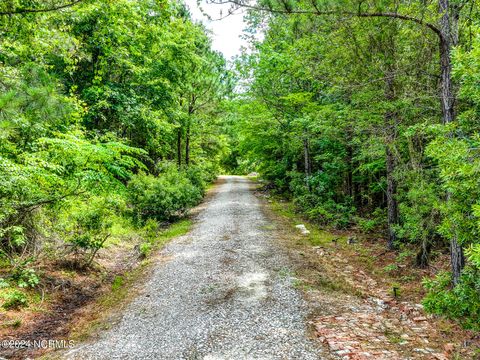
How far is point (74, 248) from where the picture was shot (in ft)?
20.7

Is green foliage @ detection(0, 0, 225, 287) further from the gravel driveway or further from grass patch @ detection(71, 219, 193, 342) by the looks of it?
the gravel driveway

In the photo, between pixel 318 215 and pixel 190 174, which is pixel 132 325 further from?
pixel 190 174

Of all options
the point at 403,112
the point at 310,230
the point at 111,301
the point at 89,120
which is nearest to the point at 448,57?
the point at 403,112

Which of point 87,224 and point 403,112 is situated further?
point 87,224

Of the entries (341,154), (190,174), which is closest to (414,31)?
(341,154)

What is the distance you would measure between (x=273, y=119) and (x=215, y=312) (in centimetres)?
1103

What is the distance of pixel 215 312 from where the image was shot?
481 cm

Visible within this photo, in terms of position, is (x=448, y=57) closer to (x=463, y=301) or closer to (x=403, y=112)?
(x=403, y=112)

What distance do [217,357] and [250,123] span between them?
12.5 metres

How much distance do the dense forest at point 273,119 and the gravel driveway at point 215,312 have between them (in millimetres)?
1658

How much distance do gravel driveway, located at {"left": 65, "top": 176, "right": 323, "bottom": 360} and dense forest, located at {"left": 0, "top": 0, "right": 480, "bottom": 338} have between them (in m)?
1.66

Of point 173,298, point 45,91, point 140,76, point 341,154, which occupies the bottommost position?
point 173,298

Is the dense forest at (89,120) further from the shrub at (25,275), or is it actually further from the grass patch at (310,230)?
the grass patch at (310,230)

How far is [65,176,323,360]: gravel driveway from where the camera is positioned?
3.80 metres
